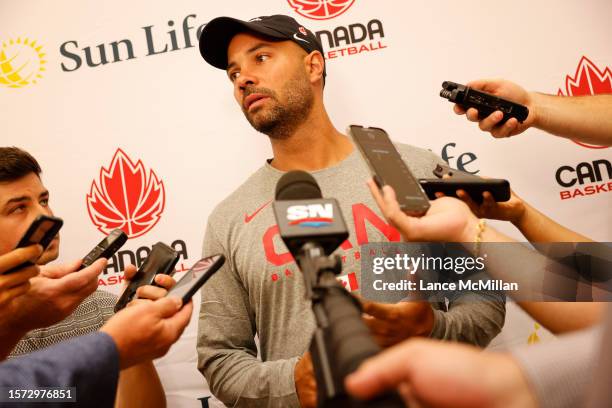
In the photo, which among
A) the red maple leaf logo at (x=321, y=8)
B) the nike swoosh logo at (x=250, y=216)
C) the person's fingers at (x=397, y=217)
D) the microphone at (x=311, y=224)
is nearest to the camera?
the microphone at (x=311, y=224)

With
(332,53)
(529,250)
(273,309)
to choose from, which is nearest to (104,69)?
(332,53)

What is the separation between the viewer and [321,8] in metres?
1.95

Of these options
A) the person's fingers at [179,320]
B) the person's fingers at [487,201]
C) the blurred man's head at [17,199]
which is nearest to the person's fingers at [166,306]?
the person's fingers at [179,320]

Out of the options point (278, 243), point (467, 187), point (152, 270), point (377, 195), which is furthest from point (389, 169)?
point (152, 270)

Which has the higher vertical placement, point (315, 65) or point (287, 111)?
point (315, 65)

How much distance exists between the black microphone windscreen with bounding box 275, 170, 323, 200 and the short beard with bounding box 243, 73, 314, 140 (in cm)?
79

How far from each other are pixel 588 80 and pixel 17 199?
82.1 inches

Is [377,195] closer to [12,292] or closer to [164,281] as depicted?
[164,281]

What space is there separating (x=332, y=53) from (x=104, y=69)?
36.1 inches

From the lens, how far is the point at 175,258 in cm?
139

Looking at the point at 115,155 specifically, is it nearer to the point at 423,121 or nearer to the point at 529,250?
the point at 423,121

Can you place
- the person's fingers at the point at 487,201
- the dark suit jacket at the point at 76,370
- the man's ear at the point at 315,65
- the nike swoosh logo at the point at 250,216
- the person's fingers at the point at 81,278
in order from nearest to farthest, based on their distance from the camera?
the dark suit jacket at the point at 76,370, the person's fingers at the point at 487,201, the person's fingers at the point at 81,278, the nike swoosh logo at the point at 250,216, the man's ear at the point at 315,65

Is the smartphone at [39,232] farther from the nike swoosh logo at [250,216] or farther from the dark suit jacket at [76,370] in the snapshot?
the nike swoosh logo at [250,216]

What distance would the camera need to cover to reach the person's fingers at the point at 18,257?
115 cm
